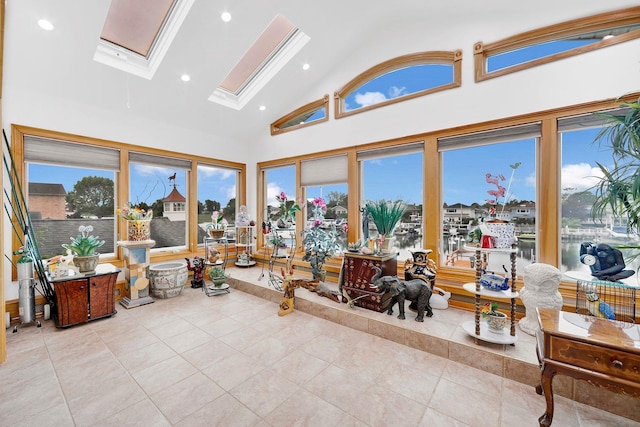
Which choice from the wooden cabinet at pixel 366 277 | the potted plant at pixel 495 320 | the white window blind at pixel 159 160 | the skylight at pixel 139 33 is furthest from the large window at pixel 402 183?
the white window blind at pixel 159 160

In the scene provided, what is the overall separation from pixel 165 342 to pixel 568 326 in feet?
10.6

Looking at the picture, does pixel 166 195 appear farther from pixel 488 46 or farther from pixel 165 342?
pixel 488 46

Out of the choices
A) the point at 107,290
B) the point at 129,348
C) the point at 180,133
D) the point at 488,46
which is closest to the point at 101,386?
the point at 129,348

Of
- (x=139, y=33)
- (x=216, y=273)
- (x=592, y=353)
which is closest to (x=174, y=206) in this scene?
(x=216, y=273)

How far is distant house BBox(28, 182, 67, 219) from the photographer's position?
3.16 meters

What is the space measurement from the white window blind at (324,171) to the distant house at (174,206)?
214 cm

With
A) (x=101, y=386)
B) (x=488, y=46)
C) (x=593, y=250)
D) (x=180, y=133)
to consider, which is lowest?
(x=101, y=386)

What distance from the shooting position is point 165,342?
2.55 metres

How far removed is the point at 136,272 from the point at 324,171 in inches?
121

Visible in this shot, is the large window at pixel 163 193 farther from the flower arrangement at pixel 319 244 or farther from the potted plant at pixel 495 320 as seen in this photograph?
the potted plant at pixel 495 320

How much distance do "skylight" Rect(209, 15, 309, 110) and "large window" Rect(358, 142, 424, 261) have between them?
1.76 meters

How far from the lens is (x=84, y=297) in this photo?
2.95 m

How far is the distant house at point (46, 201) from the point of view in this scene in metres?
3.16

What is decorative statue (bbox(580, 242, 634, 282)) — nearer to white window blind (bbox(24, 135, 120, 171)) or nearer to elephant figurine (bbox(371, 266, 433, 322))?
elephant figurine (bbox(371, 266, 433, 322))
